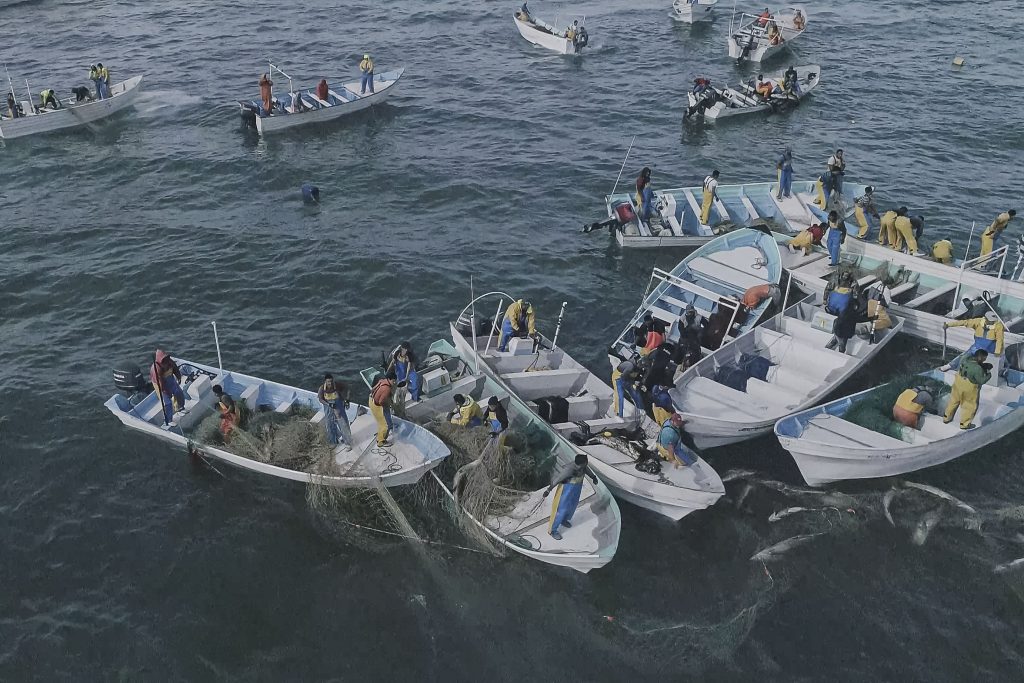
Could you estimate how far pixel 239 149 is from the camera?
40.9 m

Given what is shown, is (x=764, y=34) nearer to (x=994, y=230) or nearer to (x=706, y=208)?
(x=706, y=208)

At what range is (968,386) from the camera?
20.8 meters

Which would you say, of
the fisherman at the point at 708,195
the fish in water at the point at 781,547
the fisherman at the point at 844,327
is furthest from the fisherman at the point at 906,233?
the fish in water at the point at 781,547

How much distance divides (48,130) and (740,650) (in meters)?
41.7

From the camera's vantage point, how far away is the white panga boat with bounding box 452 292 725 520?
19797mm

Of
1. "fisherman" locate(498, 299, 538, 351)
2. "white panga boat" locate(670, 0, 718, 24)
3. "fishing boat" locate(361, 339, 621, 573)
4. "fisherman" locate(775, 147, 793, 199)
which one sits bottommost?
"fishing boat" locate(361, 339, 621, 573)

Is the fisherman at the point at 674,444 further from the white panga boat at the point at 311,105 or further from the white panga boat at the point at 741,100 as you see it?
the white panga boat at the point at 311,105

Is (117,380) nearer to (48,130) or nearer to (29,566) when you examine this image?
(29,566)

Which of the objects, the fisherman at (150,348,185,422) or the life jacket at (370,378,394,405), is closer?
the life jacket at (370,378,394,405)

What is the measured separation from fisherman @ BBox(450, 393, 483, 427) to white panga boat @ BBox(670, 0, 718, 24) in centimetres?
4540

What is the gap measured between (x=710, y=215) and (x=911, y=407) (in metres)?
13.6

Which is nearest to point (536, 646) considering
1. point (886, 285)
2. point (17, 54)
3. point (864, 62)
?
point (886, 285)

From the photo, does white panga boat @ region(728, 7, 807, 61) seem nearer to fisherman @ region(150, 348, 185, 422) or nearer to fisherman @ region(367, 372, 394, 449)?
fisherman @ region(367, 372, 394, 449)

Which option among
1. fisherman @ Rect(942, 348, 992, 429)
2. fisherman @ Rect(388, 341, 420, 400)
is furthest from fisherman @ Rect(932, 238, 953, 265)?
fisherman @ Rect(388, 341, 420, 400)
